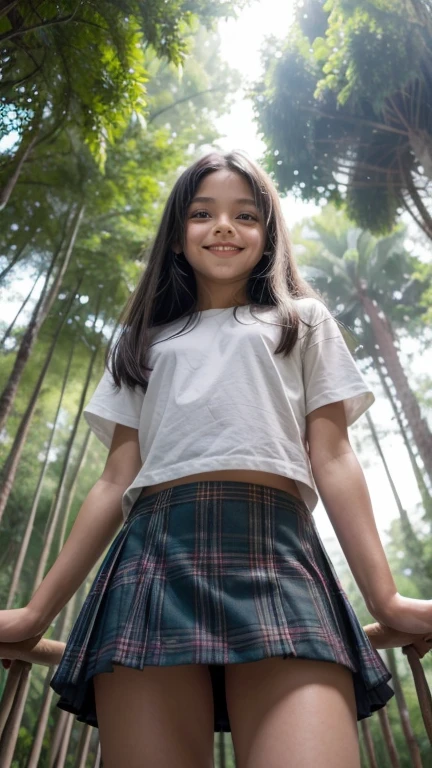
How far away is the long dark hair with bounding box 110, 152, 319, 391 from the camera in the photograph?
1.06 meters

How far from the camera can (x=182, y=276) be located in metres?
1.15

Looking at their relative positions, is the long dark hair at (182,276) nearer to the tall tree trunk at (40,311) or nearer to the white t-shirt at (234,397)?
the white t-shirt at (234,397)

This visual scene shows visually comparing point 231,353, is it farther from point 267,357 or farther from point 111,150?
point 111,150

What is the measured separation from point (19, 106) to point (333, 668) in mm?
2033

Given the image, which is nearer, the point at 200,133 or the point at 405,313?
the point at 405,313

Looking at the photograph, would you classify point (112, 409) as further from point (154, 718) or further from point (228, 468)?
point (154, 718)

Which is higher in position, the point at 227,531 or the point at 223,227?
the point at 223,227

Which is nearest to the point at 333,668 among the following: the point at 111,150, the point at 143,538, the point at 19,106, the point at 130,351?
the point at 143,538

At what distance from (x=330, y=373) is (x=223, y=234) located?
0.31 metres

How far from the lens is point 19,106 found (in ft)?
6.82

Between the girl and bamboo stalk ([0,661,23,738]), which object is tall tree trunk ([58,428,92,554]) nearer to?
bamboo stalk ([0,661,23,738])

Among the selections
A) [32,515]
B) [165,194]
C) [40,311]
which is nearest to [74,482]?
[32,515]

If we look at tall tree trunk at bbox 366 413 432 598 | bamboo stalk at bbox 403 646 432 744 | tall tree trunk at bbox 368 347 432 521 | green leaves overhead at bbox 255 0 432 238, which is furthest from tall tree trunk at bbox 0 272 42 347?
bamboo stalk at bbox 403 646 432 744

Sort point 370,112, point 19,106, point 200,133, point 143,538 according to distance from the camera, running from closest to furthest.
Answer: point 143,538, point 19,106, point 370,112, point 200,133
